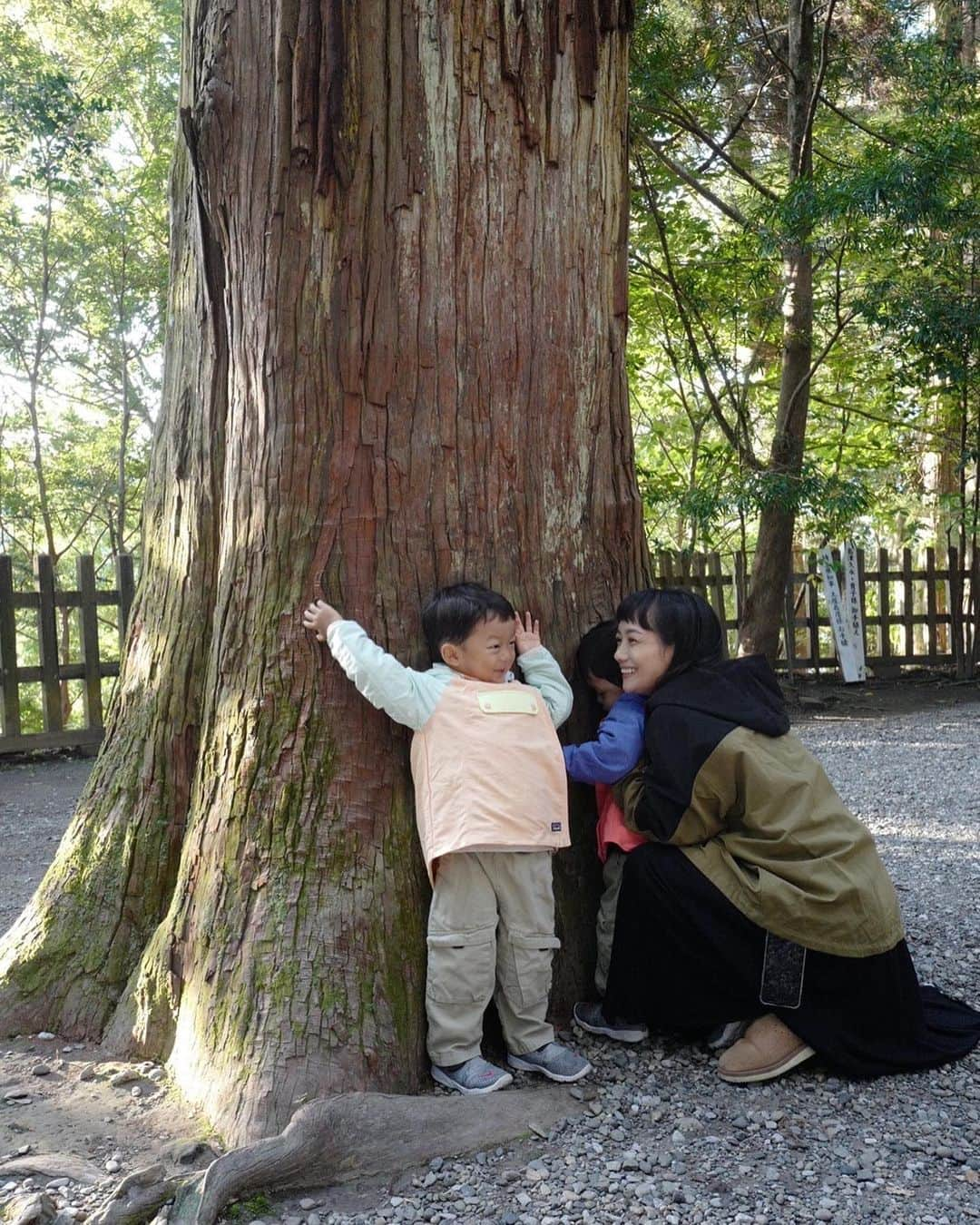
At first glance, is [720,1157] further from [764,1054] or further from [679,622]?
[679,622]

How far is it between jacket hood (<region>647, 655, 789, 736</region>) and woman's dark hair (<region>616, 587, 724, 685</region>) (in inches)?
1.5

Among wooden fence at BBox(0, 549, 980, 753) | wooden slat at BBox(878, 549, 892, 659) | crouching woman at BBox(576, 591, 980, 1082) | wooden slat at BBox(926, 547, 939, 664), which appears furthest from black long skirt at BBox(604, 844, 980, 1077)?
wooden slat at BBox(926, 547, 939, 664)

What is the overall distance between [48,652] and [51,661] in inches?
3.6

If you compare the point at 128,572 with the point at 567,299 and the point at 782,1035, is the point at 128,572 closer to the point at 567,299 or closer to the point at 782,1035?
the point at 567,299

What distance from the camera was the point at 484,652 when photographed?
9.52 feet

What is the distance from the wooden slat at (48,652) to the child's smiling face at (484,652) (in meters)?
7.51

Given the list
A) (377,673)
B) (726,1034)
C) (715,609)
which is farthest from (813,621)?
(377,673)

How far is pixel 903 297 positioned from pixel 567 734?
8265 mm

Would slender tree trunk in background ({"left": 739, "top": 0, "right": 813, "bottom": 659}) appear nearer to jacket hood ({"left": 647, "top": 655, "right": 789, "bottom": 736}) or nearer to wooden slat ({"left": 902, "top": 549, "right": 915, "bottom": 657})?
wooden slat ({"left": 902, "top": 549, "right": 915, "bottom": 657})

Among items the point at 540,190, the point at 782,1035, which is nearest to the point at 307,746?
the point at 782,1035

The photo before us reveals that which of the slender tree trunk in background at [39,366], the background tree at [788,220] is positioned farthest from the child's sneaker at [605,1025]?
the slender tree trunk in background at [39,366]

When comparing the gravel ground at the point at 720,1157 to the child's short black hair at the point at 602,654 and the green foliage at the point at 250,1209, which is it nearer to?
the green foliage at the point at 250,1209

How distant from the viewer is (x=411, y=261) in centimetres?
295

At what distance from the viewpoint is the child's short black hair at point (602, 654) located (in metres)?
3.22
